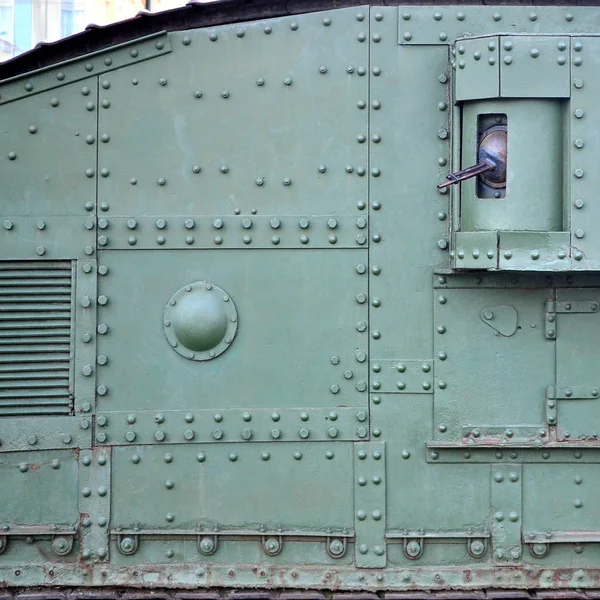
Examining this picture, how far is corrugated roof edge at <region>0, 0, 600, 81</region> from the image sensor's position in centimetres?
374

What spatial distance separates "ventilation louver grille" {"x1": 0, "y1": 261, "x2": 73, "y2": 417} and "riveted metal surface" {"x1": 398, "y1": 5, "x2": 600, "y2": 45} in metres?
2.05

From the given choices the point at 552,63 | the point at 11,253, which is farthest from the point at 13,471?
the point at 552,63

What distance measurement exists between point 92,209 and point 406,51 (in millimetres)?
1714

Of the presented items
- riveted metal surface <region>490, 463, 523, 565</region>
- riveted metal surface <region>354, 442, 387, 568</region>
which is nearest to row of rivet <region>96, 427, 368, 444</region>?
A: riveted metal surface <region>354, 442, 387, 568</region>

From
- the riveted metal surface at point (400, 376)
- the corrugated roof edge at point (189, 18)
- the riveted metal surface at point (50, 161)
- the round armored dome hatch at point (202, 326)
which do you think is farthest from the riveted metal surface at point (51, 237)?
the riveted metal surface at point (400, 376)

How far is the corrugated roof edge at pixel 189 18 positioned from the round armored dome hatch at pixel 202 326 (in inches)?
50.1

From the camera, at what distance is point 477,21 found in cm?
374

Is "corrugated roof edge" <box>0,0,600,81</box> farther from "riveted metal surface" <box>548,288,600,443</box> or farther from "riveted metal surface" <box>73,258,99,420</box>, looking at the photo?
"riveted metal surface" <box>548,288,600,443</box>

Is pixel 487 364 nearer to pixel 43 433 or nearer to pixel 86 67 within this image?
pixel 43 433

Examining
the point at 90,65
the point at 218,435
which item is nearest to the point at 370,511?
the point at 218,435

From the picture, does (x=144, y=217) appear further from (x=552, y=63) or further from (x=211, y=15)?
(x=552, y=63)

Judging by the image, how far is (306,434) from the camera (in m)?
3.70

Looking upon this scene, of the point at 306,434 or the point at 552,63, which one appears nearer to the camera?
the point at 552,63

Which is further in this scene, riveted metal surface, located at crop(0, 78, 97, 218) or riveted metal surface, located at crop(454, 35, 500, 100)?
riveted metal surface, located at crop(0, 78, 97, 218)
